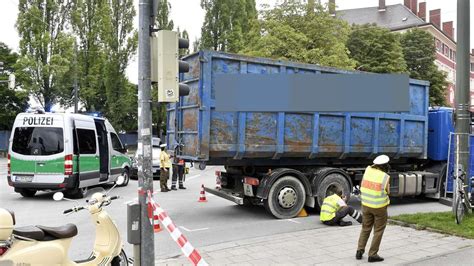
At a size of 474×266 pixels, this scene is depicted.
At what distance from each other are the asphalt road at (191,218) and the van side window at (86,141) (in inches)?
62.5

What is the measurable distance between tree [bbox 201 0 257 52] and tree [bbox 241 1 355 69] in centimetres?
1241

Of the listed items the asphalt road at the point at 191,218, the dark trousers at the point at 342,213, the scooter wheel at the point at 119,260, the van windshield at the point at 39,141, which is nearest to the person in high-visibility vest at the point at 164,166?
the asphalt road at the point at 191,218

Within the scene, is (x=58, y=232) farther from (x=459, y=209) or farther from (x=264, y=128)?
(x=459, y=209)

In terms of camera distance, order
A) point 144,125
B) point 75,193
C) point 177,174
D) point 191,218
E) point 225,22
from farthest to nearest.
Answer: point 225,22 < point 177,174 < point 75,193 < point 191,218 < point 144,125

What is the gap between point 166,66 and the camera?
481cm

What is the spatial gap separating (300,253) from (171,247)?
1998 mm

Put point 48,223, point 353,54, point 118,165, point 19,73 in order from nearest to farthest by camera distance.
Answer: point 48,223
point 118,165
point 19,73
point 353,54

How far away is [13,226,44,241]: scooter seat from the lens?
13.6ft

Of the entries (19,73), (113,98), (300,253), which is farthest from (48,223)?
(113,98)

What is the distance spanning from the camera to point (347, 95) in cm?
1003

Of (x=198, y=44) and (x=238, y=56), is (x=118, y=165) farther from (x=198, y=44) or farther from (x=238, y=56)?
(x=198, y=44)

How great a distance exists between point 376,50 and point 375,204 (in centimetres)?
3168

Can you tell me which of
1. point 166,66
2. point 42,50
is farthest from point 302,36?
point 166,66

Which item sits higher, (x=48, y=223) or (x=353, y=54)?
(x=353, y=54)
